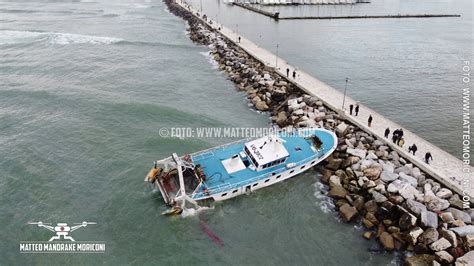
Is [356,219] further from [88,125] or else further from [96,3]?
[96,3]

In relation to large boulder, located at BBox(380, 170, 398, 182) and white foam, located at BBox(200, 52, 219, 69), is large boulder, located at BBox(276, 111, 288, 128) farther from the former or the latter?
white foam, located at BBox(200, 52, 219, 69)

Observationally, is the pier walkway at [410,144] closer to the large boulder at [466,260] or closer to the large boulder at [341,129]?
the large boulder at [341,129]

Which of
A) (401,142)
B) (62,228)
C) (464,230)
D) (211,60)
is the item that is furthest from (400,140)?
(211,60)

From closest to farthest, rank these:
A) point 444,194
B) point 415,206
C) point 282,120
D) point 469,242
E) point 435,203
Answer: point 469,242
point 415,206
point 435,203
point 444,194
point 282,120

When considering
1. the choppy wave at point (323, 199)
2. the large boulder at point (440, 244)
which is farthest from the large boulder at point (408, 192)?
the choppy wave at point (323, 199)

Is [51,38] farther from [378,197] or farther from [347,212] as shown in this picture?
[378,197]
